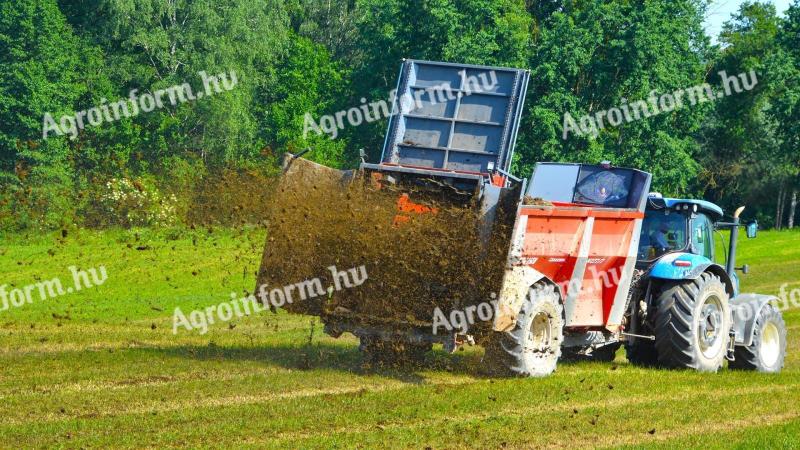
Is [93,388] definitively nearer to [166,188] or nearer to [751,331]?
[751,331]

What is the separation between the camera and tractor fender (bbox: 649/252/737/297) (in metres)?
14.2

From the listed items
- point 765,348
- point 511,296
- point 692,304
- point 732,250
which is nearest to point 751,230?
point 732,250

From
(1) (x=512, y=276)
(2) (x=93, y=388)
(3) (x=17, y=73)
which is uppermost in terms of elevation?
(3) (x=17, y=73)

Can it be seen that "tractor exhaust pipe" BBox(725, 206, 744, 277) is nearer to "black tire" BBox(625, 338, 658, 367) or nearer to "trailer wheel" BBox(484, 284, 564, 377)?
"black tire" BBox(625, 338, 658, 367)

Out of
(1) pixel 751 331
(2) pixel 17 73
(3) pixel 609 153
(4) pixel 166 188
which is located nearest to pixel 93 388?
(1) pixel 751 331

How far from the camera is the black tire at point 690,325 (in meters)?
14.2

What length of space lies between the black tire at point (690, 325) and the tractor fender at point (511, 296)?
2583 mm

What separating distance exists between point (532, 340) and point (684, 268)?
2.56 metres

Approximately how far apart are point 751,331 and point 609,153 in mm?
29863

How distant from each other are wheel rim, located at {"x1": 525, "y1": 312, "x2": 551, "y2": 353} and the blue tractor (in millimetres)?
1928

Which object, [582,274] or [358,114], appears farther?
[358,114]

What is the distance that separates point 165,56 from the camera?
171 feet

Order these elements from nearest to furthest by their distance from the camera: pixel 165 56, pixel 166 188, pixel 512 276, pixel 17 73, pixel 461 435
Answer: pixel 461 435
pixel 512 276
pixel 166 188
pixel 17 73
pixel 165 56

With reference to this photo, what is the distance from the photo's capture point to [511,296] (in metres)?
12.3
